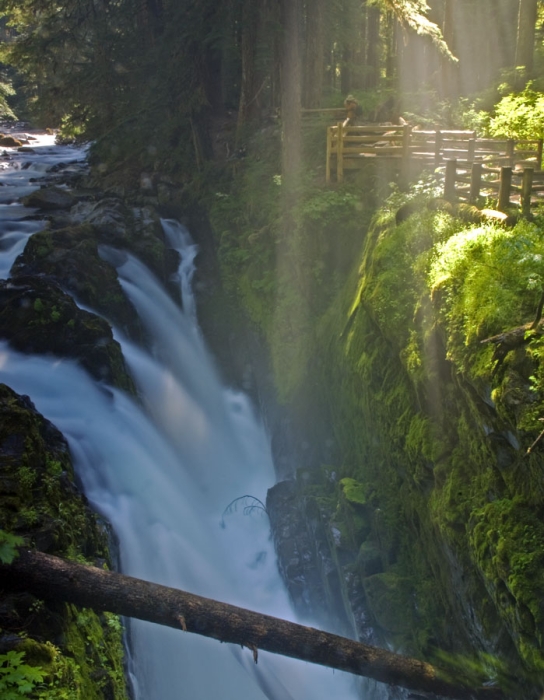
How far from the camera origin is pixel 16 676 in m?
5.01

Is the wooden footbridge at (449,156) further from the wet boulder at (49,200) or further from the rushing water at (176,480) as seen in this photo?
the wet boulder at (49,200)

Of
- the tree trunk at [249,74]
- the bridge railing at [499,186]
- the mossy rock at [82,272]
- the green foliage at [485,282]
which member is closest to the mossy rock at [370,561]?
the green foliage at [485,282]

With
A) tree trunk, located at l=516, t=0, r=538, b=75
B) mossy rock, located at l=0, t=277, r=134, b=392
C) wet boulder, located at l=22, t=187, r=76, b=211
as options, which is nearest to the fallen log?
mossy rock, located at l=0, t=277, r=134, b=392

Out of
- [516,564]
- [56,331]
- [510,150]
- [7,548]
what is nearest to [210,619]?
[7,548]

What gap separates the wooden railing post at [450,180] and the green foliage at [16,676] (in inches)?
372

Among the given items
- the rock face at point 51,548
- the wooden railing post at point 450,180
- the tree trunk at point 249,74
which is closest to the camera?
the rock face at point 51,548

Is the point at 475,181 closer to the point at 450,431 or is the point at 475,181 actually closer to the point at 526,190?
the point at 526,190

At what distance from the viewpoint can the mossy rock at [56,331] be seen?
498 inches

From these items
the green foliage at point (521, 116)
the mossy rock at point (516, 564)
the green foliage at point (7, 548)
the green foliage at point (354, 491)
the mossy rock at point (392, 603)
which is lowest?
the mossy rock at point (392, 603)

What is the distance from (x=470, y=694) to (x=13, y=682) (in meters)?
4.80

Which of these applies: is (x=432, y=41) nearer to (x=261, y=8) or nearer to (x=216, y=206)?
(x=261, y=8)

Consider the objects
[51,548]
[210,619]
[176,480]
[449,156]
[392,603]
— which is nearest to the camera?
[210,619]

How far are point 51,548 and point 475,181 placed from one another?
8487 millimetres

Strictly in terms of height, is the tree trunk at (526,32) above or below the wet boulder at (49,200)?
above
